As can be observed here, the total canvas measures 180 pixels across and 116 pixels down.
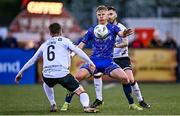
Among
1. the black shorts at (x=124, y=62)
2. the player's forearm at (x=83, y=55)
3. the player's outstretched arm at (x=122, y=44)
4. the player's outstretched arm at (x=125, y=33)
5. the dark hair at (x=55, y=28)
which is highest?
the dark hair at (x=55, y=28)

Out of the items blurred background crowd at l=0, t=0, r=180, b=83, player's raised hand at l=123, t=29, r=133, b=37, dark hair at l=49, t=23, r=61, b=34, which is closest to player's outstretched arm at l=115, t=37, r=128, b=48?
player's raised hand at l=123, t=29, r=133, b=37

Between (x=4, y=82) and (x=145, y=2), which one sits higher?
(x=145, y=2)

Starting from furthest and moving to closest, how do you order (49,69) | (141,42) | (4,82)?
(141,42) → (4,82) → (49,69)

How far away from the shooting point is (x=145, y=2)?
4612cm

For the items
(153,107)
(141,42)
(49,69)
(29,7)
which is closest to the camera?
(49,69)

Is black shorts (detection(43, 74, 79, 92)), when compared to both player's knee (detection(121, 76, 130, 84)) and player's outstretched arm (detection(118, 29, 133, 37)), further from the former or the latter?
player's outstretched arm (detection(118, 29, 133, 37))

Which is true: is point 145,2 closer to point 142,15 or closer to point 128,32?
point 142,15

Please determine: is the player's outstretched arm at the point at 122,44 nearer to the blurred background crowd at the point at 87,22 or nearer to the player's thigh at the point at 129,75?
the player's thigh at the point at 129,75

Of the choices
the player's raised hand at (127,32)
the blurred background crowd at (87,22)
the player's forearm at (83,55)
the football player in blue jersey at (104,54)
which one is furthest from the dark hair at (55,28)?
the blurred background crowd at (87,22)

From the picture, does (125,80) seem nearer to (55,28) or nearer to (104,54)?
(104,54)

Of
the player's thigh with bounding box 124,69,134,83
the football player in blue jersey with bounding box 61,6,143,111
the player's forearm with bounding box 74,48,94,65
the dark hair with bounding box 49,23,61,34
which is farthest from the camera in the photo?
the player's thigh with bounding box 124,69,134,83

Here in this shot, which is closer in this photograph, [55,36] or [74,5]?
[55,36]

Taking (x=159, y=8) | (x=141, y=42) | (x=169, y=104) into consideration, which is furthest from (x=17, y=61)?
(x=159, y=8)

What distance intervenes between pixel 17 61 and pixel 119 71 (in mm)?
13711
